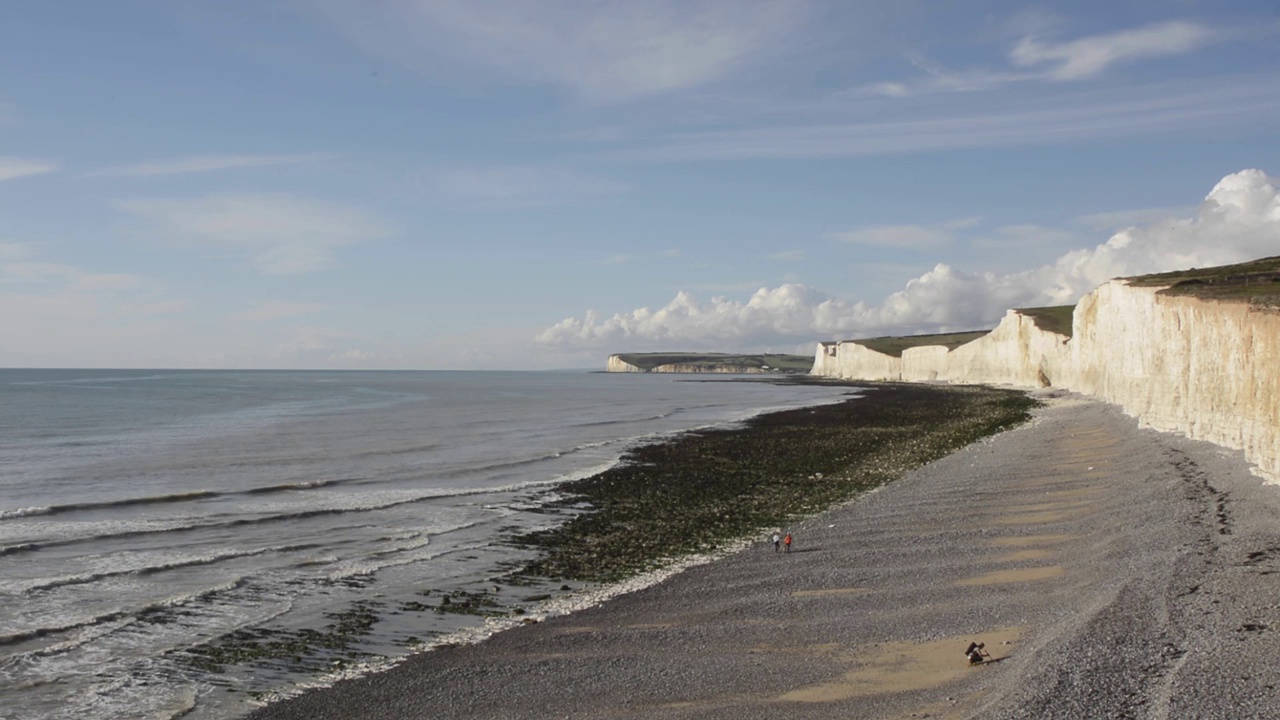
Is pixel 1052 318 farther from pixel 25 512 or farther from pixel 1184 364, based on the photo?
pixel 25 512

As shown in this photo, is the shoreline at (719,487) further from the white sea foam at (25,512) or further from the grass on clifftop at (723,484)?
the white sea foam at (25,512)

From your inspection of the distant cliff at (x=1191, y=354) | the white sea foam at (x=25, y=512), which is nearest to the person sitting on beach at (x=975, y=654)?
the distant cliff at (x=1191, y=354)

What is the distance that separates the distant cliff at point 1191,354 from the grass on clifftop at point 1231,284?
0.06m

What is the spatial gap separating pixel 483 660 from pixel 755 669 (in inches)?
136

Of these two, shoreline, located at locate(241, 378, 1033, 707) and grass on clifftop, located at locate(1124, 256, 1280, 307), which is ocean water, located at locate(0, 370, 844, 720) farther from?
grass on clifftop, located at locate(1124, 256, 1280, 307)

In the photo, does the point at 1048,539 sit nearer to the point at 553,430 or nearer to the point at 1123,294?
the point at 1123,294

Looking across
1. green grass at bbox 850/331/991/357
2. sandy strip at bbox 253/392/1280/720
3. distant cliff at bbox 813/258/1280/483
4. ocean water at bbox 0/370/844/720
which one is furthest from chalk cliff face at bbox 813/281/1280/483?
green grass at bbox 850/331/991/357

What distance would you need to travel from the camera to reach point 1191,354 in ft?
89.9

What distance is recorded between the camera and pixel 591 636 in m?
12.3

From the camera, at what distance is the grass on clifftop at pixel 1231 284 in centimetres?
2512

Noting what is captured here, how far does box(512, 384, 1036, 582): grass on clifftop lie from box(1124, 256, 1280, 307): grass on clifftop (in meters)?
9.13

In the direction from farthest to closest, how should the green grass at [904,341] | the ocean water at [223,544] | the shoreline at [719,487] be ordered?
the green grass at [904,341] < the shoreline at [719,487] < the ocean water at [223,544]

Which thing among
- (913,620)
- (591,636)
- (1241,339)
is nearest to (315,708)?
(591,636)

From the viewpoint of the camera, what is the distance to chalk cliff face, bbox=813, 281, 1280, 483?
20.2 meters
